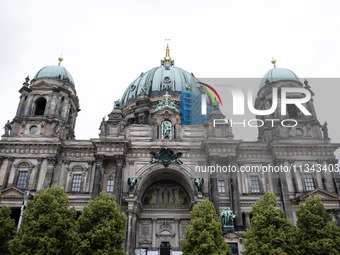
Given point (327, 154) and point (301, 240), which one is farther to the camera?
point (327, 154)

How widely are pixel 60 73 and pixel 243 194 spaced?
88.2ft

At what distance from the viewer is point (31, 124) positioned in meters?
36.8

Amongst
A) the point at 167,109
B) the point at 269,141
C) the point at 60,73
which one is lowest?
the point at 269,141

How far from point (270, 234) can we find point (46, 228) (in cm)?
1641

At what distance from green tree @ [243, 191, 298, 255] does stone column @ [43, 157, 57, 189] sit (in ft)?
66.7

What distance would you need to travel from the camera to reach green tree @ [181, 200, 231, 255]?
23.3m

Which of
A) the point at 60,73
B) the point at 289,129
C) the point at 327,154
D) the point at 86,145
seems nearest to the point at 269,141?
the point at 289,129

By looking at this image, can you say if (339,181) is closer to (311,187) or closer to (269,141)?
(311,187)

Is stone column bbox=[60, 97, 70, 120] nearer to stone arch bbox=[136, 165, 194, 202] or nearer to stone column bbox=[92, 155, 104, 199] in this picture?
stone column bbox=[92, 155, 104, 199]

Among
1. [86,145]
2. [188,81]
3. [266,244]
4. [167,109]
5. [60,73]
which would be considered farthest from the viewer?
[188,81]

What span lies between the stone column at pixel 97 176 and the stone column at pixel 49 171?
470 centimetres

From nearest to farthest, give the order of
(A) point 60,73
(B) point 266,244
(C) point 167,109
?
1. (B) point 266,244
2. (C) point 167,109
3. (A) point 60,73

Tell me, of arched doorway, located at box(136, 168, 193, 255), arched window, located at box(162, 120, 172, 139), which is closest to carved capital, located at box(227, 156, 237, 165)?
arched doorway, located at box(136, 168, 193, 255)

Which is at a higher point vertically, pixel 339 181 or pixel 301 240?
pixel 339 181
